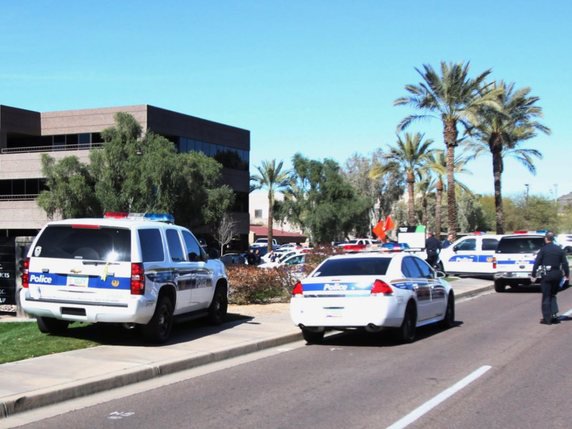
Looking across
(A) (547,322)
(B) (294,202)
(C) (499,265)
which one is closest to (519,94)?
(C) (499,265)

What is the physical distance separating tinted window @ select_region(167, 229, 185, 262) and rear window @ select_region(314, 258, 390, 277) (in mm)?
2385

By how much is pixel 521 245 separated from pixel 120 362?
16.4m

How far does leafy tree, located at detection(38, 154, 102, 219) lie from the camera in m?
41.3

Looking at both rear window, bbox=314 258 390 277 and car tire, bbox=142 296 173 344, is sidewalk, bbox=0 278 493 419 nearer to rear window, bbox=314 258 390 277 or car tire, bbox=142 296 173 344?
car tire, bbox=142 296 173 344

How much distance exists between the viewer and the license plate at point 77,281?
1031 centimetres

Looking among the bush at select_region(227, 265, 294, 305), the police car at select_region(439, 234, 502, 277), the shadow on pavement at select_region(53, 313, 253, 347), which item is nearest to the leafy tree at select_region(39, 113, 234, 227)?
the police car at select_region(439, 234, 502, 277)

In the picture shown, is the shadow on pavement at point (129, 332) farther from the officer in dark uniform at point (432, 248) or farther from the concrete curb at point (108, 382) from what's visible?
the officer in dark uniform at point (432, 248)

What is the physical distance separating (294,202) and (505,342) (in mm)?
51210

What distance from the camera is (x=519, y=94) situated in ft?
135

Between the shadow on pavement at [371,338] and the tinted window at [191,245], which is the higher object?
the tinted window at [191,245]

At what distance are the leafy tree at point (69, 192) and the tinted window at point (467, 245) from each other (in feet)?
77.6

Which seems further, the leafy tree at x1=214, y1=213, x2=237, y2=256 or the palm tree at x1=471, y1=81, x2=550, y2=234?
the leafy tree at x1=214, y1=213, x2=237, y2=256

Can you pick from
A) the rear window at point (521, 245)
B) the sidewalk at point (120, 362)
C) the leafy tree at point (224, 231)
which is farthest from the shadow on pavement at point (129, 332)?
the leafy tree at point (224, 231)

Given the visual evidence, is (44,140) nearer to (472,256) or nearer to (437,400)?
(472,256)
